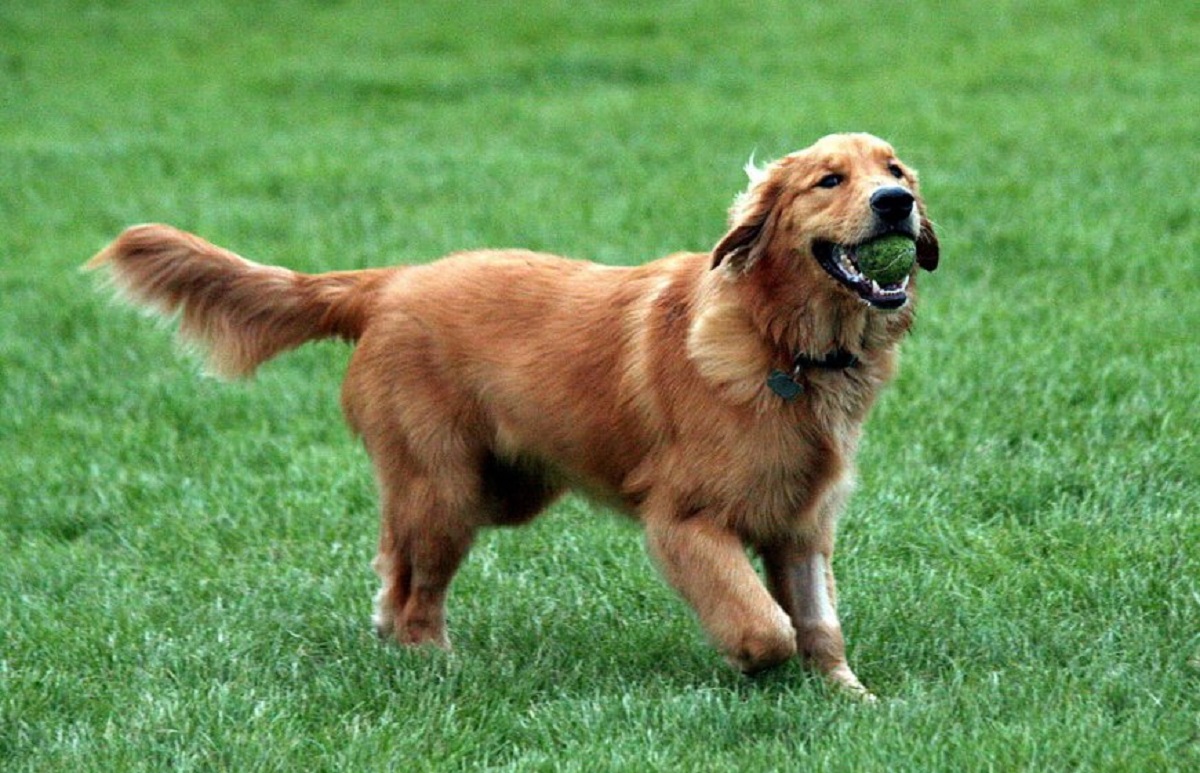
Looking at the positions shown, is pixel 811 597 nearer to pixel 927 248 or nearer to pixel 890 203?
pixel 927 248

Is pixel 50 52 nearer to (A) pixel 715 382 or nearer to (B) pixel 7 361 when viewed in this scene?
(B) pixel 7 361

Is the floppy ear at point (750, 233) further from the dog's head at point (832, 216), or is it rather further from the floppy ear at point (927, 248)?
the floppy ear at point (927, 248)

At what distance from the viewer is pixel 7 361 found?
8.66 meters

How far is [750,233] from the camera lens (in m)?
4.96

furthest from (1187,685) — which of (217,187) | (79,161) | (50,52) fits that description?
(50,52)

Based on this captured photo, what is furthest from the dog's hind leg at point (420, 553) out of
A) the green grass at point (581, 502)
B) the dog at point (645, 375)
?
the green grass at point (581, 502)

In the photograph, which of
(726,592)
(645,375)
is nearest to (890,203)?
(645,375)

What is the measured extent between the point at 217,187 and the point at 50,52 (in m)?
6.38

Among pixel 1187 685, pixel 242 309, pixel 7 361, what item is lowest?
pixel 7 361

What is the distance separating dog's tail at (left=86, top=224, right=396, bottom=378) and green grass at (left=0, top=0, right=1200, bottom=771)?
0.81 metres

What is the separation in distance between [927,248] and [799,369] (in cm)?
54

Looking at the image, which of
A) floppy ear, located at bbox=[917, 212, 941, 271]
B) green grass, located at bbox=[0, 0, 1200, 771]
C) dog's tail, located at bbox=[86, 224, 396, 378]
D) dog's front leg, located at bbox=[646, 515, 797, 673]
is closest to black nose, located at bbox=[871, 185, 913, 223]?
floppy ear, located at bbox=[917, 212, 941, 271]

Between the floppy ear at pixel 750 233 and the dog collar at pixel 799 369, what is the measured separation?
31 cm

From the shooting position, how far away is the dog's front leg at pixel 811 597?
16.6 feet
